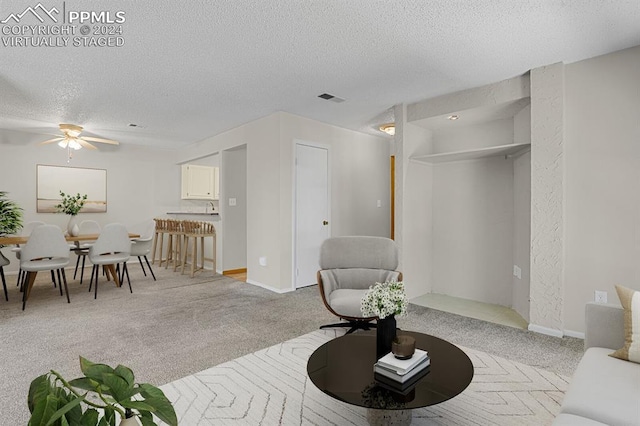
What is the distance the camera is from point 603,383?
4.62 ft

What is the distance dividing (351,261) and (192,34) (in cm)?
234

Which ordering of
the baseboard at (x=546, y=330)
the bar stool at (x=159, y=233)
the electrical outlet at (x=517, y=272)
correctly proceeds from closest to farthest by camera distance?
the baseboard at (x=546, y=330)
the electrical outlet at (x=517, y=272)
the bar stool at (x=159, y=233)

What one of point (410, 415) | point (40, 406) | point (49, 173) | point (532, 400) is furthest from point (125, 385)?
point (49, 173)

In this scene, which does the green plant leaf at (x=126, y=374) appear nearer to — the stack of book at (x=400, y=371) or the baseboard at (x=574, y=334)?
the stack of book at (x=400, y=371)

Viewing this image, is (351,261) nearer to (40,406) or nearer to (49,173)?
(40,406)

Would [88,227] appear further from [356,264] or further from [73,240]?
[356,264]

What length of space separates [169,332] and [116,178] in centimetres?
498

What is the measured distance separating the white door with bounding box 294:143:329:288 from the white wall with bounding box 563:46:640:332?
9.80 feet

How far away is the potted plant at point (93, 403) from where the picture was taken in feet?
1.96

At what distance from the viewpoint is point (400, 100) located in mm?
4062

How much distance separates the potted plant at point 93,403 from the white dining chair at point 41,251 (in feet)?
13.5

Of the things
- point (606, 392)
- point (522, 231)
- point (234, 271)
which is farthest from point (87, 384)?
point (234, 271)

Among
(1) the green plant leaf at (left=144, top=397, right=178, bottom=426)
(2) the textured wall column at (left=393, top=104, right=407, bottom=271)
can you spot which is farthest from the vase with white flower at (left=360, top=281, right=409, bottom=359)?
(2) the textured wall column at (left=393, top=104, right=407, bottom=271)

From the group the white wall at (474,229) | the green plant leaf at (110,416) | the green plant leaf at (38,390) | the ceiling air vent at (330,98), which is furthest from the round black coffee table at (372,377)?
the ceiling air vent at (330,98)
